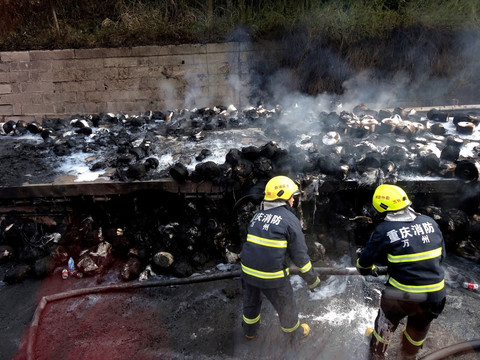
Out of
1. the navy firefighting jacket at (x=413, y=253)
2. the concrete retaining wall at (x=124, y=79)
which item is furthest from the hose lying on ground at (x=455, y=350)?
the concrete retaining wall at (x=124, y=79)

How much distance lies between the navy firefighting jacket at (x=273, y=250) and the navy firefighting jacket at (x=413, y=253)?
2.47 ft

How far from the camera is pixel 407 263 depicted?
2.92 meters

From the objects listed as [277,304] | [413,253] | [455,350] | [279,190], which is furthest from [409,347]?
[279,190]

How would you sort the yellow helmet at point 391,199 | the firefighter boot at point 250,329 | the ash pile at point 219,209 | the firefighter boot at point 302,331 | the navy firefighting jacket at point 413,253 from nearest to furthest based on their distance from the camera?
the navy firefighting jacket at point 413,253 → the yellow helmet at point 391,199 → the firefighter boot at point 302,331 → the firefighter boot at point 250,329 → the ash pile at point 219,209

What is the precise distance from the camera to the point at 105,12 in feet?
40.7

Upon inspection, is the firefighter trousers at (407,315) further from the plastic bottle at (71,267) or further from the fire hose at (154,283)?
the plastic bottle at (71,267)

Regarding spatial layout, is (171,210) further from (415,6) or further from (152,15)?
(415,6)

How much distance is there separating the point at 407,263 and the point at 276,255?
1.20 metres

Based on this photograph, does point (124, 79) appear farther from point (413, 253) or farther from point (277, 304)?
point (413, 253)

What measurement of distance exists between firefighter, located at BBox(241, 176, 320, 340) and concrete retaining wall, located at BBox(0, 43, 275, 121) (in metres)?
8.25

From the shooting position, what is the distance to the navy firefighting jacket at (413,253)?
2.89m

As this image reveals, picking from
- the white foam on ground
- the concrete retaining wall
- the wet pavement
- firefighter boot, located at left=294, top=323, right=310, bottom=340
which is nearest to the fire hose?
the wet pavement

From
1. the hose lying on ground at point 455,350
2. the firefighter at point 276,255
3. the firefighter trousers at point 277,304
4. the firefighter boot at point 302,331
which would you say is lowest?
the firefighter boot at point 302,331

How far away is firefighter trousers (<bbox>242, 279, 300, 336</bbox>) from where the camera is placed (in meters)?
3.32
